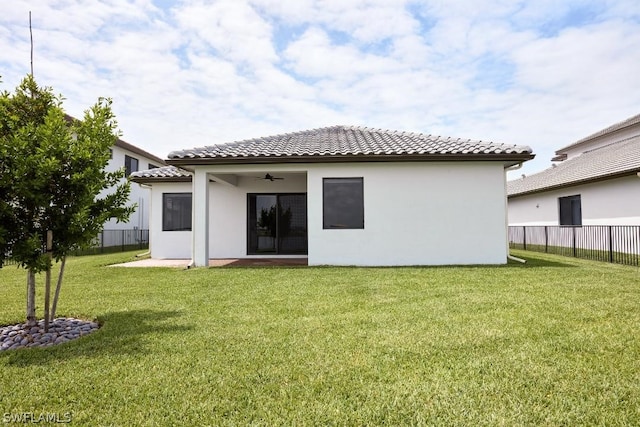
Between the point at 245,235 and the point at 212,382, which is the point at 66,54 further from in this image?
the point at 212,382

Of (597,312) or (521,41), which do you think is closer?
(597,312)

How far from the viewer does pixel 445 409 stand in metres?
2.52

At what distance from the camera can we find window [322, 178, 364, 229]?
10148 millimetres

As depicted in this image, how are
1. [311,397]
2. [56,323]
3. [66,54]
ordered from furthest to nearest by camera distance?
1. [66,54]
2. [56,323]
3. [311,397]

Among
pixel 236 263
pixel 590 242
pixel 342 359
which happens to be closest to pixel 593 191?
pixel 590 242

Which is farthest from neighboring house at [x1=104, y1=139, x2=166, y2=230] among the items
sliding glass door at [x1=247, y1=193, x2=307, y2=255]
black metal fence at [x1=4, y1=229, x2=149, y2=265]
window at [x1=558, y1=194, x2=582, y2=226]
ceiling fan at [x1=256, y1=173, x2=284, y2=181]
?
window at [x1=558, y1=194, x2=582, y2=226]

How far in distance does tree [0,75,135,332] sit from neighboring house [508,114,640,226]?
49.6ft

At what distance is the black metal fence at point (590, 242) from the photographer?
11.2 meters

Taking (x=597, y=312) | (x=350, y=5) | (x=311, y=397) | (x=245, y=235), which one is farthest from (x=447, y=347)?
(x=245, y=235)

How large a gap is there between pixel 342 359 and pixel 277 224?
31.7 ft

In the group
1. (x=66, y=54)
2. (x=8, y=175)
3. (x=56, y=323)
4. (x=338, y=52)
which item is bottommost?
(x=56, y=323)

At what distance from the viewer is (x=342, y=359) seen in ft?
11.2

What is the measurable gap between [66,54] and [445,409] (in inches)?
433

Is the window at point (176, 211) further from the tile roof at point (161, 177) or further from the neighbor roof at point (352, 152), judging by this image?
the neighbor roof at point (352, 152)
